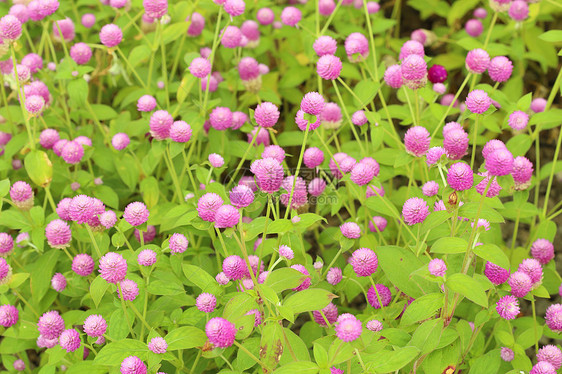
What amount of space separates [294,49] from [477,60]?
132 centimetres

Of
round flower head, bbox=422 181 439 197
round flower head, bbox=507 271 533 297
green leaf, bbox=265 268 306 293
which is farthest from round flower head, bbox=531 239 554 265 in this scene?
green leaf, bbox=265 268 306 293

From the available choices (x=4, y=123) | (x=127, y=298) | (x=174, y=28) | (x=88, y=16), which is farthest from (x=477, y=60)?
(x=4, y=123)

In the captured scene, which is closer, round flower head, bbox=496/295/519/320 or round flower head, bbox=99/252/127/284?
round flower head, bbox=99/252/127/284

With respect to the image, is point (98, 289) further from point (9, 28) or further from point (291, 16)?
point (291, 16)

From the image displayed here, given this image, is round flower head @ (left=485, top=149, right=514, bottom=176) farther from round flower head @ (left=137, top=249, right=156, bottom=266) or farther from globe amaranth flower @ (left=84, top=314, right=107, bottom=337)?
globe amaranth flower @ (left=84, top=314, right=107, bottom=337)

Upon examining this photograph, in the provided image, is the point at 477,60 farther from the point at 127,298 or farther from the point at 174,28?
the point at 127,298

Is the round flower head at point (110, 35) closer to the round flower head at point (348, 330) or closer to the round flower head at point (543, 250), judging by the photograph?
the round flower head at point (348, 330)

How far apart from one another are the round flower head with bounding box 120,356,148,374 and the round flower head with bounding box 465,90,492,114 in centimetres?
119

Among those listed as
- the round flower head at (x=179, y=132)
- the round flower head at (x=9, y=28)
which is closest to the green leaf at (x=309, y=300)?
the round flower head at (x=179, y=132)

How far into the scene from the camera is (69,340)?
179 centimetres

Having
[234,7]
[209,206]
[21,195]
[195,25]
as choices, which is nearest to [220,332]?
[209,206]

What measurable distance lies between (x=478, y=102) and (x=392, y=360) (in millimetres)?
807

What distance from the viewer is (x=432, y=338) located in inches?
65.7

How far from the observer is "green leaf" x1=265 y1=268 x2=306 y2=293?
1648mm
